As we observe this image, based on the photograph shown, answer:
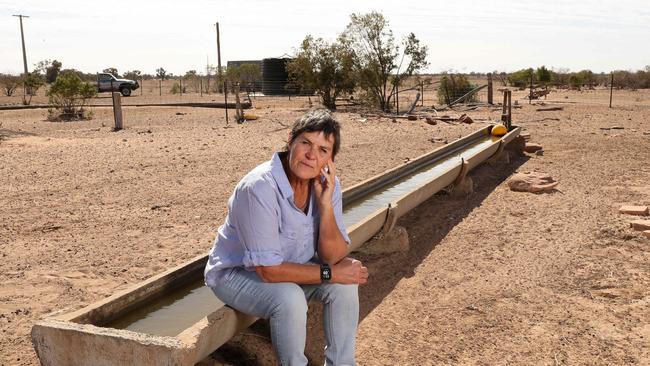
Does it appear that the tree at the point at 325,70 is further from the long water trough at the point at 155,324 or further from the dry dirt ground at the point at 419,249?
the long water trough at the point at 155,324

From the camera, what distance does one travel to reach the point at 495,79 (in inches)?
1966

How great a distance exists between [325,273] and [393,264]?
229 centimetres

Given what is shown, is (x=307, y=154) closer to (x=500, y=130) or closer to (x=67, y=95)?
(x=500, y=130)

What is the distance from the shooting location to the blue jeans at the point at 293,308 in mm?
2729

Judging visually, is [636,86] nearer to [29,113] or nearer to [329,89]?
[329,89]

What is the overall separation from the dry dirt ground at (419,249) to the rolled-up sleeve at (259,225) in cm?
82

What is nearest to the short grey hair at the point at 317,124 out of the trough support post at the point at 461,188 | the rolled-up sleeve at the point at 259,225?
the rolled-up sleeve at the point at 259,225

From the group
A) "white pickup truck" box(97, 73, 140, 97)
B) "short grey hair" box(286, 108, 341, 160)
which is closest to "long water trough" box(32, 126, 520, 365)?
"short grey hair" box(286, 108, 341, 160)

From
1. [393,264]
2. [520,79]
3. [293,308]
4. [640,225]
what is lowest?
[393,264]

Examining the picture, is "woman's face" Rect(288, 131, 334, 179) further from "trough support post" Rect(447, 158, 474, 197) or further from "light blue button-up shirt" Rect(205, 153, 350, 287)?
"trough support post" Rect(447, 158, 474, 197)

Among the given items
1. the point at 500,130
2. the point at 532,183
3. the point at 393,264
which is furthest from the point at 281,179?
the point at 500,130

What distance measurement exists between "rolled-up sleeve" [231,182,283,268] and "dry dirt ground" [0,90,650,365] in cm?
82

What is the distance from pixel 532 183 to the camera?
7.72 m

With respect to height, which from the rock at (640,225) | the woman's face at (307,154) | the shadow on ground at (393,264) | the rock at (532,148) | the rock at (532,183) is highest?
the woman's face at (307,154)
